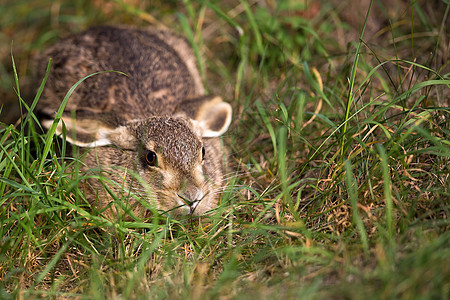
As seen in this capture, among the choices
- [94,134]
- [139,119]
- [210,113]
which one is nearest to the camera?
[94,134]

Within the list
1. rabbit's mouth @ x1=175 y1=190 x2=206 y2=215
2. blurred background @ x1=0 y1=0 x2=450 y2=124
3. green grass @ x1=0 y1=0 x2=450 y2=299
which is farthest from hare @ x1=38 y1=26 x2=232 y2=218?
blurred background @ x1=0 y1=0 x2=450 y2=124

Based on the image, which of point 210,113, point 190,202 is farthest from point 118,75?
point 190,202

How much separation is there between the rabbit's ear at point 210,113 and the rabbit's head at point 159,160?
0.03 ft

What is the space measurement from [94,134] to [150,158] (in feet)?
2.52

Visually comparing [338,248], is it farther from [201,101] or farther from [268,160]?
[201,101]

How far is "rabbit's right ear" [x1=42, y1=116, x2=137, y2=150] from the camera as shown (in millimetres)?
4684

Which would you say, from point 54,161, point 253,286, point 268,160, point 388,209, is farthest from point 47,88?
point 388,209

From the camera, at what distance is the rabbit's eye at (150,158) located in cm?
436

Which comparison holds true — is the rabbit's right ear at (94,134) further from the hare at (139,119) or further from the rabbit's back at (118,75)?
the rabbit's back at (118,75)

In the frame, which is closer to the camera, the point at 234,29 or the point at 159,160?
the point at 159,160

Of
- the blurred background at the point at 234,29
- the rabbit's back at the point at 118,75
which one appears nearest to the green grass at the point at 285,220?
the blurred background at the point at 234,29

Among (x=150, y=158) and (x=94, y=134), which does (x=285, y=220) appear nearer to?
(x=150, y=158)

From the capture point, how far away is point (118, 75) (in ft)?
17.3

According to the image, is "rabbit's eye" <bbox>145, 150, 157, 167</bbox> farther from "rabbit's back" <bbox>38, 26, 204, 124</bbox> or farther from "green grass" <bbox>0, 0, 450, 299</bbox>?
"rabbit's back" <bbox>38, 26, 204, 124</bbox>
